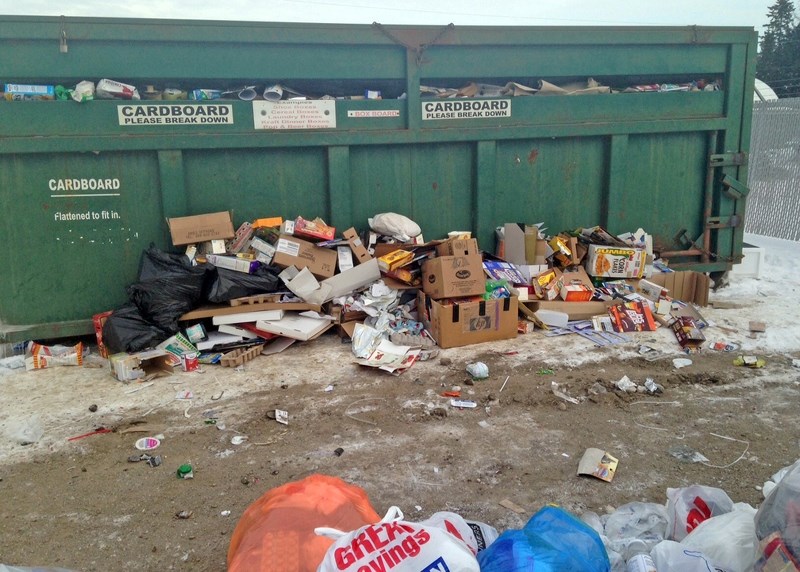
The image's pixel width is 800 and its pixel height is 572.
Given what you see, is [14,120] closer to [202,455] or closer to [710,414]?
[202,455]

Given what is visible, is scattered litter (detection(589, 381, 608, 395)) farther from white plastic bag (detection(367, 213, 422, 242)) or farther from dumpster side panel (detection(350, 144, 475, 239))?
dumpster side panel (detection(350, 144, 475, 239))

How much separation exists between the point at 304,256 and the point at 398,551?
3.62 meters

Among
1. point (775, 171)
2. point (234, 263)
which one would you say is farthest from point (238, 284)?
point (775, 171)

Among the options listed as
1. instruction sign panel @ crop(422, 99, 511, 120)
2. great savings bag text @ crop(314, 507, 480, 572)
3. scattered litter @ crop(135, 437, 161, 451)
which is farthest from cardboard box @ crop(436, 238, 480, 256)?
great savings bag text @ crop(314, 507, 480, 572)

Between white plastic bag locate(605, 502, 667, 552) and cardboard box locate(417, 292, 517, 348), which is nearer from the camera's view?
white plastic bag locate(605, 502, 667, 552)

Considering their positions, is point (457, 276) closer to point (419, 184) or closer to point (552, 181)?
point (419, 184)

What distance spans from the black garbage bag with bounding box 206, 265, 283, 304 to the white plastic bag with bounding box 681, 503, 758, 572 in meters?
3.46

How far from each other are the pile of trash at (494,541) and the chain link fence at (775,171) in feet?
23.3

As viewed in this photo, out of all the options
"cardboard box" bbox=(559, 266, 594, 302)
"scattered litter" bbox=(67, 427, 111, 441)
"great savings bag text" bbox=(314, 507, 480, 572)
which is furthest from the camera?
"cardboard box" bbox=(559, 266, 594, 302)

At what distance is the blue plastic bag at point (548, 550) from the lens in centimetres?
166

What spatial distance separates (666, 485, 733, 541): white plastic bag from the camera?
87.3 inches

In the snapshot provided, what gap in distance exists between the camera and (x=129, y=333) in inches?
174

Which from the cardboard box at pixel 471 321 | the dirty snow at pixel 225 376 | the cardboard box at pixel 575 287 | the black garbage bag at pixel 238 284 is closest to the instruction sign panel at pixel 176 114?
the black garbage bag at pixel 238 284

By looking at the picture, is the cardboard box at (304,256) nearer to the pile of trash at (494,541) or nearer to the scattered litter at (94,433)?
the scattered litter at (94,433)
